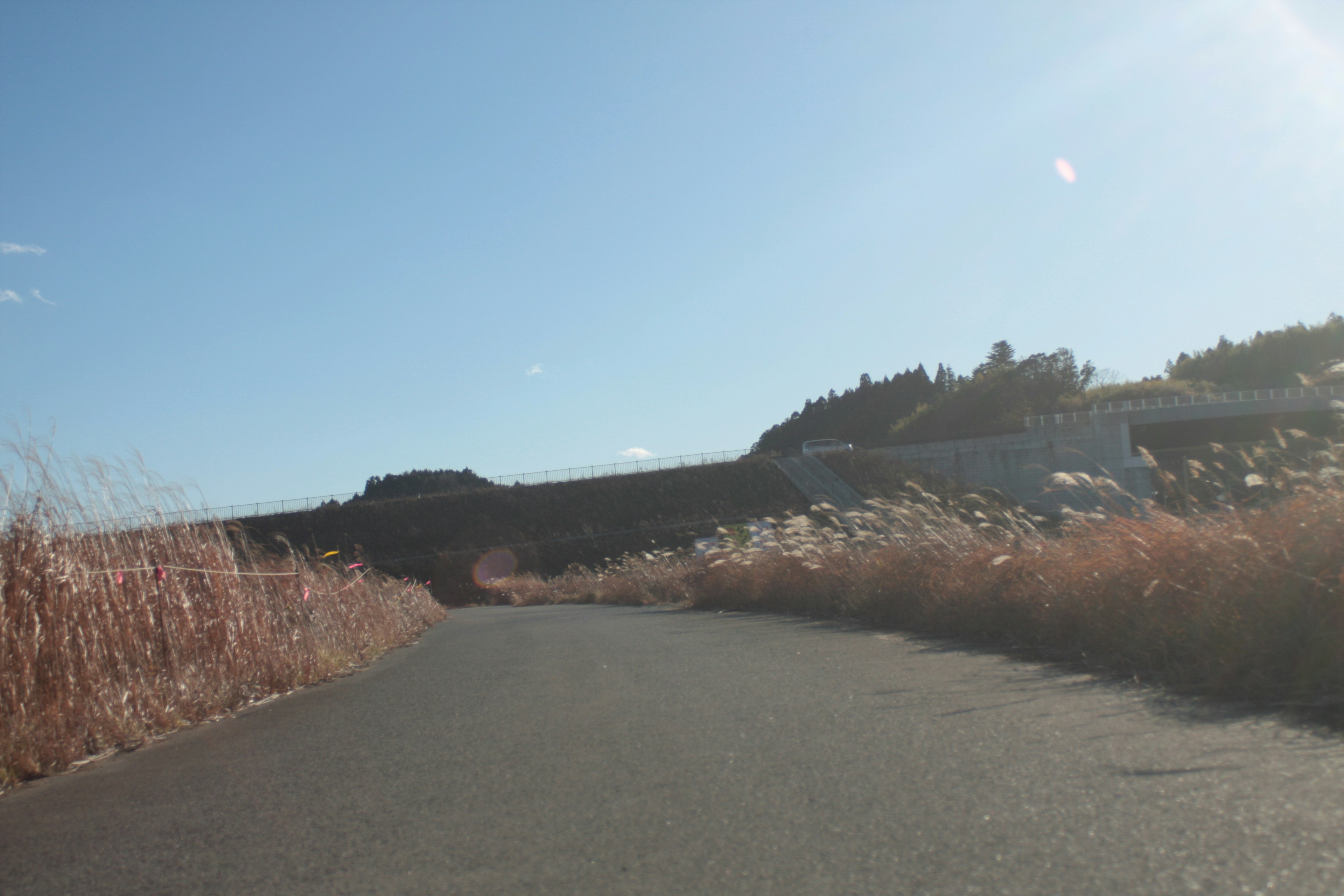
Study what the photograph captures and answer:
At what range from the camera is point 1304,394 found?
4516 cm

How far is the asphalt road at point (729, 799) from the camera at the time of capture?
2295 millimetres

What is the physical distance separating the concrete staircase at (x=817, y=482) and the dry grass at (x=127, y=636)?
41.4m

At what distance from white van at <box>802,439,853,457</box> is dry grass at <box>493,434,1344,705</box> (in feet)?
154

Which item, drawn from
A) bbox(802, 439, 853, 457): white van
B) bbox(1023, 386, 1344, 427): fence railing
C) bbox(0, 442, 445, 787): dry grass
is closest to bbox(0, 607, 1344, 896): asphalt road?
bbox(0, 442, 445, 787): dry grass

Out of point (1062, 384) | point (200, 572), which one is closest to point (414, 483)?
point (1062, 384)

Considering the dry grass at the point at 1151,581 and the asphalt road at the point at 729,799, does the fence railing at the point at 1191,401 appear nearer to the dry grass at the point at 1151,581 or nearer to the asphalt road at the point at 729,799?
the dry grass at the point at 1151,581

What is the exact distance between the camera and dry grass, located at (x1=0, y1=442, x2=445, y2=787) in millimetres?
4375

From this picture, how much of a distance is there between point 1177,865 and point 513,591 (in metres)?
29.7

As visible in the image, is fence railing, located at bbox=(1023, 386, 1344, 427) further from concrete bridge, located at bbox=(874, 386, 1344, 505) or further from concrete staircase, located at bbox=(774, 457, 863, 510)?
concrete staircase, located at bbox=(774, 457, 863, 510)

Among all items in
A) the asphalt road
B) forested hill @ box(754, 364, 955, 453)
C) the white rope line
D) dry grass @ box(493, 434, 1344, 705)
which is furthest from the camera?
forested hill @ box(754, 364, 955, 453)

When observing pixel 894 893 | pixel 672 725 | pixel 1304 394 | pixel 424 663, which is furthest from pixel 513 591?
pixel 1304 394

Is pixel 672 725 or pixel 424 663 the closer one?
pixel 672 725

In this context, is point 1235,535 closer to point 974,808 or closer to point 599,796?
point 974,808

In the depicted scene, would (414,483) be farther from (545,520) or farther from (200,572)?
(200,572)
